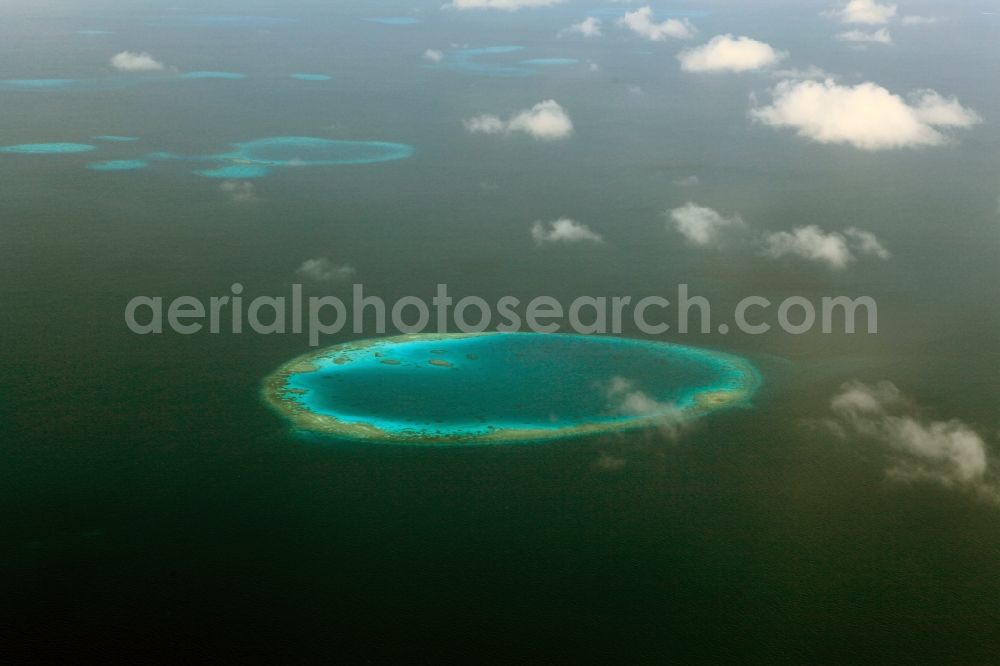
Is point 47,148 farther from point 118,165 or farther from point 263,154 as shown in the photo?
point 263,154

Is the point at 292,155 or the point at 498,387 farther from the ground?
the point at 292,155

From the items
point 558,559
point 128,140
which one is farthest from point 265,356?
point 128,140

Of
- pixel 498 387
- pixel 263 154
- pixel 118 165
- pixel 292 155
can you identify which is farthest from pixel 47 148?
pixel 498 387

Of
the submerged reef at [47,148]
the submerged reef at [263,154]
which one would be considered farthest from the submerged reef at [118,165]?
the submerged reef at [47,148]

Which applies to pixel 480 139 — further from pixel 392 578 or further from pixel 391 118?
pixel 392 578

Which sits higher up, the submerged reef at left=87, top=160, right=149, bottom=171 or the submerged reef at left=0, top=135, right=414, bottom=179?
the submerged reef at left=0, top=135, right=414, bottom=179

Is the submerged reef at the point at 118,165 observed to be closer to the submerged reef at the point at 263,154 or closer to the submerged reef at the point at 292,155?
the submerged reef at the point at 263,154

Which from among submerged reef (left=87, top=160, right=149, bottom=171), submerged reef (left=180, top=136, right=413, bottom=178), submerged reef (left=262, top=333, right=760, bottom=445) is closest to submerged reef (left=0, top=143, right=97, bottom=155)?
submerged reef (left=87, top=160, right=149, bottom=171)

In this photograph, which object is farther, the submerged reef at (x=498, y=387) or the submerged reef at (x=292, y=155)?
the submerged reef at (x=292, y=155)

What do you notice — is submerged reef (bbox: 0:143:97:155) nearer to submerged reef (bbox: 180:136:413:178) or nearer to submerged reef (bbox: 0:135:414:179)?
submerged reef (bbox: 0:135:414:179)
